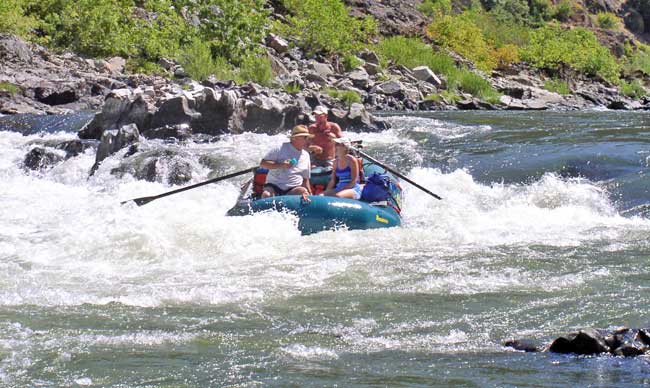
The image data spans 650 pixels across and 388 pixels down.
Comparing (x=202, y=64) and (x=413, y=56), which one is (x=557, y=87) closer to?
(x=413, y=56)

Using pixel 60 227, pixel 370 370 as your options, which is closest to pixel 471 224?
pixel 60 227

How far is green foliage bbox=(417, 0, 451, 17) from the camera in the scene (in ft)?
132

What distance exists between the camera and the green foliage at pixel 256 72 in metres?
21.7

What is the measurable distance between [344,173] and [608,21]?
48.8 m

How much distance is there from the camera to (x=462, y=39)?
3459 centimetres

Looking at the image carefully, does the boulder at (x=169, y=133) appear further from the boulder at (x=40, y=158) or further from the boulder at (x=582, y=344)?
the boulder at (x=582, y=344)

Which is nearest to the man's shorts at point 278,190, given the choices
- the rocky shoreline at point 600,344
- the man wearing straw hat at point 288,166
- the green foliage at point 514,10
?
the man wearing straw hat at point 288,166

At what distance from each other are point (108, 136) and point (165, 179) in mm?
1742

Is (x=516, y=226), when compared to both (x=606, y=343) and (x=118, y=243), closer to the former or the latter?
(x=118, y=243)

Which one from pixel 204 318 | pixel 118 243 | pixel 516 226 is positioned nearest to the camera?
pixel 204 318

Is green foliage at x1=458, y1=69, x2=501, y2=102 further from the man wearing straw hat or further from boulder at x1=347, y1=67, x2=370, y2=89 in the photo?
the man wearing straw hat

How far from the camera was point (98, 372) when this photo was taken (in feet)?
15.7

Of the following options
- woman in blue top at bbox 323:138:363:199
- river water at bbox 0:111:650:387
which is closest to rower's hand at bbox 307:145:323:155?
woman in blue top at bbox 323:138:363:199

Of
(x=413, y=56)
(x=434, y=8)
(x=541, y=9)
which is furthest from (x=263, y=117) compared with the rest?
(x=541, y=9)
